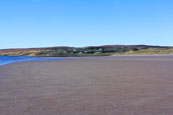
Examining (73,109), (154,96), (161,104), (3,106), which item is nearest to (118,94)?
(154,96)

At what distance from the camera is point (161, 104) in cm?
597

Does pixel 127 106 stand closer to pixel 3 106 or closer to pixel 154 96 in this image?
pixel 154 96

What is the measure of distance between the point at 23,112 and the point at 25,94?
2286 millimetres

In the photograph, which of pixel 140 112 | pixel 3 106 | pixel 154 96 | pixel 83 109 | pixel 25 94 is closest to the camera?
pixel 140 112

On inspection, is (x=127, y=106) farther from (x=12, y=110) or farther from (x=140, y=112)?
(x=12, y=110)

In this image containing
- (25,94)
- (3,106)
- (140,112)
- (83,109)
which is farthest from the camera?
(25,94)

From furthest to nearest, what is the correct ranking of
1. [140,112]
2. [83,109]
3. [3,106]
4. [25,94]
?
[25,94] → [3,106] → [83,109] → [140,112]

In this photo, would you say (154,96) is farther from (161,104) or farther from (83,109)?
(83,109)

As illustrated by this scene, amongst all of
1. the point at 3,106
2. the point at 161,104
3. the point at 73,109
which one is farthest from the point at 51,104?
the point at 161,104

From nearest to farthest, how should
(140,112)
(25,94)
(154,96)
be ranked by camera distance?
(140,112)
(154,96)
(25,94)

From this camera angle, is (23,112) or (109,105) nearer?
(23,112)

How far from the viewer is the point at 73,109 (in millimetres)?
5688

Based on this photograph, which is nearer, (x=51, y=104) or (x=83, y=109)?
(x=83, y=109)

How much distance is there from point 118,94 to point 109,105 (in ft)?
4.90
